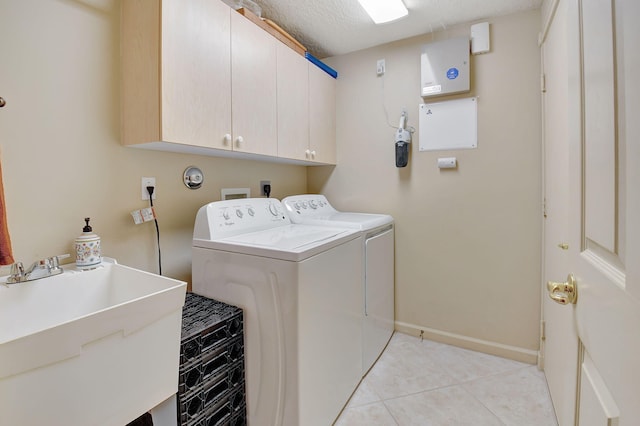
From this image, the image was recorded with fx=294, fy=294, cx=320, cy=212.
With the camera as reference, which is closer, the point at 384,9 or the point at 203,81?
the point at 203,81

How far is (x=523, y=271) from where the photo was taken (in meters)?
2.01

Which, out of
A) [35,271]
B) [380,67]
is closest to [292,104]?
[380,67]

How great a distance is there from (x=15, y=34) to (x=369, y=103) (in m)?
2.05

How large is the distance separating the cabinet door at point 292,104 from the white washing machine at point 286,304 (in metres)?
0.61

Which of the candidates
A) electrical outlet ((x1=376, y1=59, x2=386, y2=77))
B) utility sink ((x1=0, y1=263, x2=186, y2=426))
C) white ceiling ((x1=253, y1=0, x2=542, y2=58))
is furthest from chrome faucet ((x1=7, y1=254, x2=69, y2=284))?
electrical outlet ((x1=376, y1=59, x2=386, y2=77))

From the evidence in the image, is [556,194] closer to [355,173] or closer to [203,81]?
[355,173]

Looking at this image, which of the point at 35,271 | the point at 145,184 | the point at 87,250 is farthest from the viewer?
the point at 145,184

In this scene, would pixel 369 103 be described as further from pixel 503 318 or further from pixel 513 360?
pixel 513 360

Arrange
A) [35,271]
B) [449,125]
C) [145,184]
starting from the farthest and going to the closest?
1. [449,125]
2. [145,184]
3. [35,271]

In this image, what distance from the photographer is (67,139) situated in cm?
120

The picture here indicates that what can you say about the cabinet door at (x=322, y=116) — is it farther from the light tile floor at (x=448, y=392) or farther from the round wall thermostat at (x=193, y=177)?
the light tile floor at (x=448, y=392)

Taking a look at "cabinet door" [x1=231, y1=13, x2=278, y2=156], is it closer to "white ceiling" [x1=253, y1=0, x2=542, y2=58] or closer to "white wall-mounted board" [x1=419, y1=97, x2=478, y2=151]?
"white ceiling" [x1=253, y1=0, x2=542, y2=58]

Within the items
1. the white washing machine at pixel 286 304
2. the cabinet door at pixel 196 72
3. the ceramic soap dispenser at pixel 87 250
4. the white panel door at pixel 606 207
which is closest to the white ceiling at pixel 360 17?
the cabinet door at pixel 196 72

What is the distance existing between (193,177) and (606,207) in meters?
1.70
